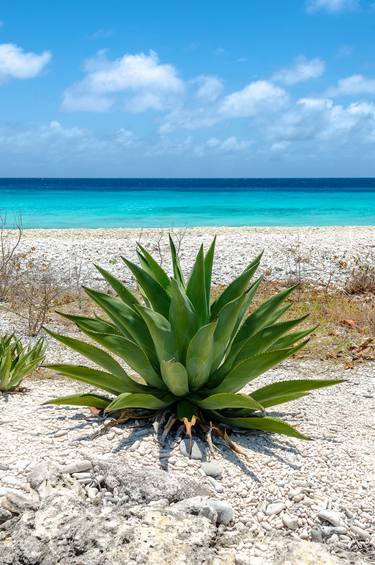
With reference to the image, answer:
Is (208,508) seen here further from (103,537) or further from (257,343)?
(257,343)

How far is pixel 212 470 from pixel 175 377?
24.0 inches

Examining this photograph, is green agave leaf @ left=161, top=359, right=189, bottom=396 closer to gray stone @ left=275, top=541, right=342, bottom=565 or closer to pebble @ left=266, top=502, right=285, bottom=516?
pebble @ left=266, top=502, right=285, bottom=516

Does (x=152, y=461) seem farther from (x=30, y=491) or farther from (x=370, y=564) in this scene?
(x=370, y=564)

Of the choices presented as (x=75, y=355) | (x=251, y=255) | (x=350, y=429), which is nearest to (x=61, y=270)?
(x=251, y=255)

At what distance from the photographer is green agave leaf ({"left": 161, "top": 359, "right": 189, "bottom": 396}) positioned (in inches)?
151

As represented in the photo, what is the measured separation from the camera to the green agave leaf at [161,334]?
12.8 ft

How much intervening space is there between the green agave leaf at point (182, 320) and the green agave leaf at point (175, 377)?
0.16 meters

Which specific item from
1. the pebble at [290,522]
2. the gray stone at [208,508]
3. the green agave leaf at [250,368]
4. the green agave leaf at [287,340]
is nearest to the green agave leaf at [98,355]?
the green agave leaf at [250,368]

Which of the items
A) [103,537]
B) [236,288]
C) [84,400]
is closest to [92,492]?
[103,537]

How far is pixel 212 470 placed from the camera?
140 inches

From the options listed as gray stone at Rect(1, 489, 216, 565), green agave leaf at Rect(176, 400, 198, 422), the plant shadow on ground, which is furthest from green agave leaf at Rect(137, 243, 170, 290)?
gray stone at Rect(1, 489, 216, 565)

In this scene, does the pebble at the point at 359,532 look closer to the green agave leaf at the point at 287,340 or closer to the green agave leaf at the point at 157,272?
the green agave leaf at the point at 287,340

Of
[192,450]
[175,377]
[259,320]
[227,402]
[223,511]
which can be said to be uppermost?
[259,320]

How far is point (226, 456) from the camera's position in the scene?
12.5ft
